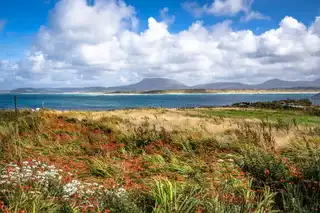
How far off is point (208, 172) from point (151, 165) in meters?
1.77

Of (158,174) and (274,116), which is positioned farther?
(274,116)

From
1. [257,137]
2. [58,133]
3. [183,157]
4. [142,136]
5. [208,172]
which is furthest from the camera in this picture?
[58,133]

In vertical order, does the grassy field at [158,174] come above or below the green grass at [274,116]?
above

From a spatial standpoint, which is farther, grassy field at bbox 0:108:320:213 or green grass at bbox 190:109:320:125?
green grass at bbox 190:109:320:125

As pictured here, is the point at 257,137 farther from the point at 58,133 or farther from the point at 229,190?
the point at 58,133

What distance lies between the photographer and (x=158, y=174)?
8.20 meters

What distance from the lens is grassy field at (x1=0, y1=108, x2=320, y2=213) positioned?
5344mm

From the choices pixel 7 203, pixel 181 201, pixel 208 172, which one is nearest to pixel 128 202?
pixel 181 201

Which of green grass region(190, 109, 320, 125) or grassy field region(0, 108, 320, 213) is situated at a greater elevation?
grassy field region(0, 108, 320, 213)

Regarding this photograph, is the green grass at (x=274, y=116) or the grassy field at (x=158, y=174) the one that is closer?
the grassy field at (x=158, y=174)

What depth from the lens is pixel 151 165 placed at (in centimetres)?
890

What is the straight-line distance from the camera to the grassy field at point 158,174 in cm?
534

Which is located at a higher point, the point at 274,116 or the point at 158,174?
the point at 158,174

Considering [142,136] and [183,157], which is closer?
[183,157]
